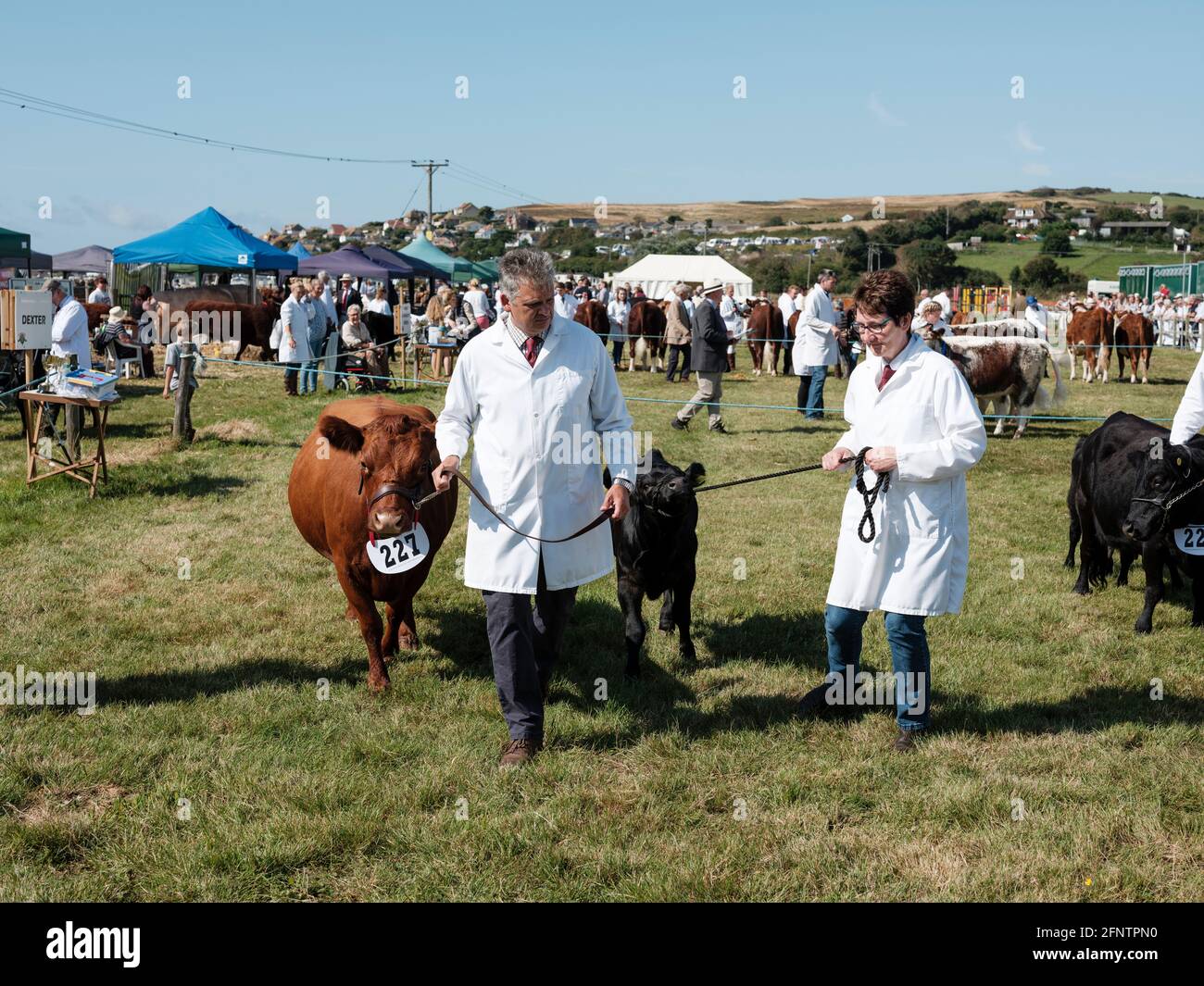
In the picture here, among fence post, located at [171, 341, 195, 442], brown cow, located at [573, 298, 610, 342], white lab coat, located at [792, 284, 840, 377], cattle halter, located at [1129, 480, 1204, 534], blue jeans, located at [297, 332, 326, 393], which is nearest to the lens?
cattle halter, located at [1129, 480, 1204, 534]

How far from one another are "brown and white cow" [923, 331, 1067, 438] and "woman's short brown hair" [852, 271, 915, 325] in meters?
11.5

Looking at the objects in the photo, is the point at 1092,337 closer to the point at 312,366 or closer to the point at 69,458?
the point at 312,366

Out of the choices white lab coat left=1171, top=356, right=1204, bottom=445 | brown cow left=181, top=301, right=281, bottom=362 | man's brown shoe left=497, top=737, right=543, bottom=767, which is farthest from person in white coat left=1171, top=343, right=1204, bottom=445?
brown cow left=181, top=301, right=281, bottom=362

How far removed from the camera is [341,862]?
4.00 m

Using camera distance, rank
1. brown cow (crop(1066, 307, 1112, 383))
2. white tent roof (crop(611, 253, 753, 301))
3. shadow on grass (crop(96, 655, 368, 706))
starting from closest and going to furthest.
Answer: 1. shadow on grass (crop(96, 655, 368, 706))
2. brown cow (crop(1066, 307, 1112, 383))
3. white tent roof (crop(611, 253, 753, 301))

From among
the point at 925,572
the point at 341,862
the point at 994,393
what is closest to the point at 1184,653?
the point at 925,572

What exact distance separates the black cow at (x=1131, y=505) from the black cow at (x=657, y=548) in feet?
9.25

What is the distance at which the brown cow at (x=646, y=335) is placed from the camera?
26141mm

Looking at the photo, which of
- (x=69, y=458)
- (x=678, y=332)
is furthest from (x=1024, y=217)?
(x=69, y=458)

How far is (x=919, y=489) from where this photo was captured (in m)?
4.75

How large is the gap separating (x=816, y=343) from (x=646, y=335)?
1049 cm

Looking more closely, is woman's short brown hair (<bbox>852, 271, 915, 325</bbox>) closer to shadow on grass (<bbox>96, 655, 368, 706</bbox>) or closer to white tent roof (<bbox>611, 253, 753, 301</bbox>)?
shadow on grass (<bbox>96, 655, 368, 706</bbox>)

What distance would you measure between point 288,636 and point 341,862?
2.85 metres

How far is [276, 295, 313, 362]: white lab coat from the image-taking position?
18.8m
